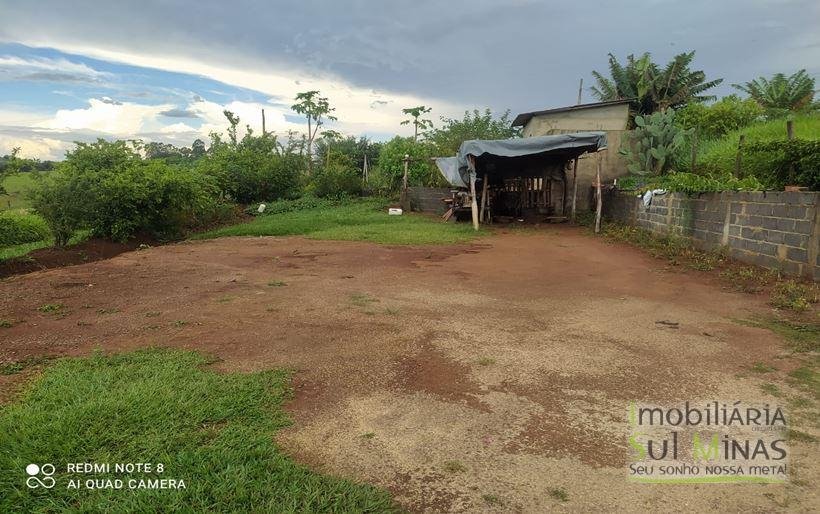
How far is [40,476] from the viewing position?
2105 mm

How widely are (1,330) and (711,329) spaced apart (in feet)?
20.0

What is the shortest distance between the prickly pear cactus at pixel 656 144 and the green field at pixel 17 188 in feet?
45.9

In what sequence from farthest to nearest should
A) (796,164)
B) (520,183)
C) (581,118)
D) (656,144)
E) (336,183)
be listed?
(336,183) → (581,118) → (520,183) → (656,144) → (796,164)

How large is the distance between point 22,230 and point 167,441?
1479 centimetres

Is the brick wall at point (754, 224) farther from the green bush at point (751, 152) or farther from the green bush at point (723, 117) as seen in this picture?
the green bush at point (723, 117)

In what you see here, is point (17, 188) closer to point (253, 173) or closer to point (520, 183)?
point (253, 173)

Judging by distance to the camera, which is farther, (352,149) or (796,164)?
(352,149)

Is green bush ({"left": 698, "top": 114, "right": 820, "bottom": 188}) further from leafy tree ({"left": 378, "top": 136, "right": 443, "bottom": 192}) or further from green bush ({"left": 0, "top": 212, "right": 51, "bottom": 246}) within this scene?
green bush ({"left": 0, "top": 212, "right": 51, "bottom": 246})

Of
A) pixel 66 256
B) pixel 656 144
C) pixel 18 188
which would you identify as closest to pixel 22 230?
pixel 18 188

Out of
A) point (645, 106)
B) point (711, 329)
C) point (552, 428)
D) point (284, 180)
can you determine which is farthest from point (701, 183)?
point (645, 106)

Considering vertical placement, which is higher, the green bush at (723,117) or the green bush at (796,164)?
the green bush at (723,117)

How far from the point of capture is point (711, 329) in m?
4.39

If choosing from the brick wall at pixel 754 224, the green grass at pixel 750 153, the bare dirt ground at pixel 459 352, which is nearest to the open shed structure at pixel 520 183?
the green grass at pixel 750 153

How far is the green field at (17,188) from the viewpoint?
9.44 m
